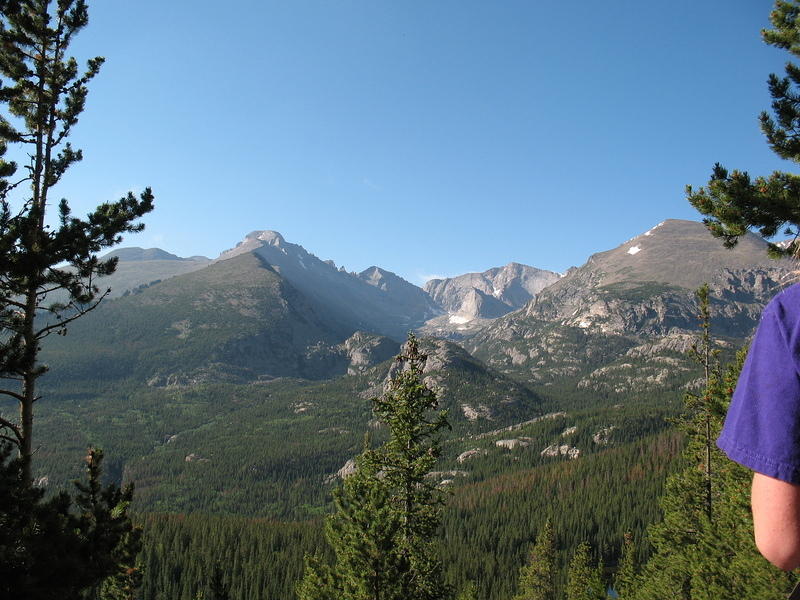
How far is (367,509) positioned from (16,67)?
18848mm

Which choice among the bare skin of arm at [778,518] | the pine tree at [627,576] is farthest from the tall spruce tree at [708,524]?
the bare skin of arm at [778,518]

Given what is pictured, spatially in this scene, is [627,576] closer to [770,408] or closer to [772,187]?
[772,187]

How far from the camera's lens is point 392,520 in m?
20.3

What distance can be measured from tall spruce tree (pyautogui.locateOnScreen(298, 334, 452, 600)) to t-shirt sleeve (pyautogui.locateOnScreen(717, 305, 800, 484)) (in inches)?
688

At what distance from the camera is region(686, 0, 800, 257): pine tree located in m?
9.27

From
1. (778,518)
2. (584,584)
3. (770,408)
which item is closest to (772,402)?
(770,408)

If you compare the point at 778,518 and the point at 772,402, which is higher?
the point at 772,402

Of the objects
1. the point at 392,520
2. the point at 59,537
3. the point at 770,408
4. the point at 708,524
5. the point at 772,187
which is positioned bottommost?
the point at 708,524

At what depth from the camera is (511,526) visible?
142500 mm

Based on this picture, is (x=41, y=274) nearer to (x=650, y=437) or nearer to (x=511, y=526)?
(x=511, y=526)

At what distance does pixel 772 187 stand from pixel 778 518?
10174mm

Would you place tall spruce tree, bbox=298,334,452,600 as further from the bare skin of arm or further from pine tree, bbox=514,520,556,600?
pine tree, bbox=514,520,556,600

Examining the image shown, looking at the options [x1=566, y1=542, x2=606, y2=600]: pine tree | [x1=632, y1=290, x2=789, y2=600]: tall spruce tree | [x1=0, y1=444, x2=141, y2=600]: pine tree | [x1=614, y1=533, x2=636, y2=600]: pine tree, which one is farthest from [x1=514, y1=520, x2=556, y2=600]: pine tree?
[x1=0, y1=444, x2=141, y2=600]: pine tree

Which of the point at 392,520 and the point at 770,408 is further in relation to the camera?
the point at 392,520
